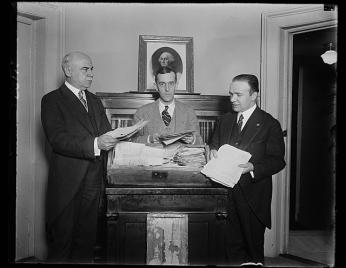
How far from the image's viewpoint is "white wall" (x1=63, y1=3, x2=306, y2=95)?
4918mm

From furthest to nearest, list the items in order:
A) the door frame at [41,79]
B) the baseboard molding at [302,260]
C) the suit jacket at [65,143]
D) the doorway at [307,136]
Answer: the doorway at [307,136] < the door frame at [41,79] < the baseboard molding at [302,260] < the suit jacket at [65,143]

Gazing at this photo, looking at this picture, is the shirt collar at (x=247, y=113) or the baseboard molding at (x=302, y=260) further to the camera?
the baseboard molding at (x=302, y=260)

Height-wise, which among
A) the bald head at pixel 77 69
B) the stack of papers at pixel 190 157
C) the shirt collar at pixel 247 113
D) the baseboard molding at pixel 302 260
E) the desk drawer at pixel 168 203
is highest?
the bald head at pixel 77 69

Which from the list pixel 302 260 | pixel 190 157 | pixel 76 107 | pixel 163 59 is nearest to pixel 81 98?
pixel 76 107

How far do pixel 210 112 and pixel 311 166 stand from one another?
2638 mm

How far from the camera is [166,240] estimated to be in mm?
3309

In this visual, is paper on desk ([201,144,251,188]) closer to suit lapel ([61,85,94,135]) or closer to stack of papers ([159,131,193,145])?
stack of papers ([159,131,193,145])

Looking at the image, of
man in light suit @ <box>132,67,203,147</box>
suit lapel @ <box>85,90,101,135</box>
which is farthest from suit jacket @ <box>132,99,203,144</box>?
suit lapel @ <box>85,90,101,135</box>

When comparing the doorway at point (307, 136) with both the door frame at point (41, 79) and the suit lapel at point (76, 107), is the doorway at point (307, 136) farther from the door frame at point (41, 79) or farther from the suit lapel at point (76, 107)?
the suit lapel at point (76, 107)

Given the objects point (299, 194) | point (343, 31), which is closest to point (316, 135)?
point (299, 194)

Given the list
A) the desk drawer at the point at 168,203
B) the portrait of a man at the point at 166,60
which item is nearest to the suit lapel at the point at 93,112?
the desk drawer at the point at 168,203

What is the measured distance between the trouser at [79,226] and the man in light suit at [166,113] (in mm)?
685

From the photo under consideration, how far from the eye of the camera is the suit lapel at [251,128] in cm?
367

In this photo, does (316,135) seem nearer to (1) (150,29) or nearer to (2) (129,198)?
(1) (150,29)
